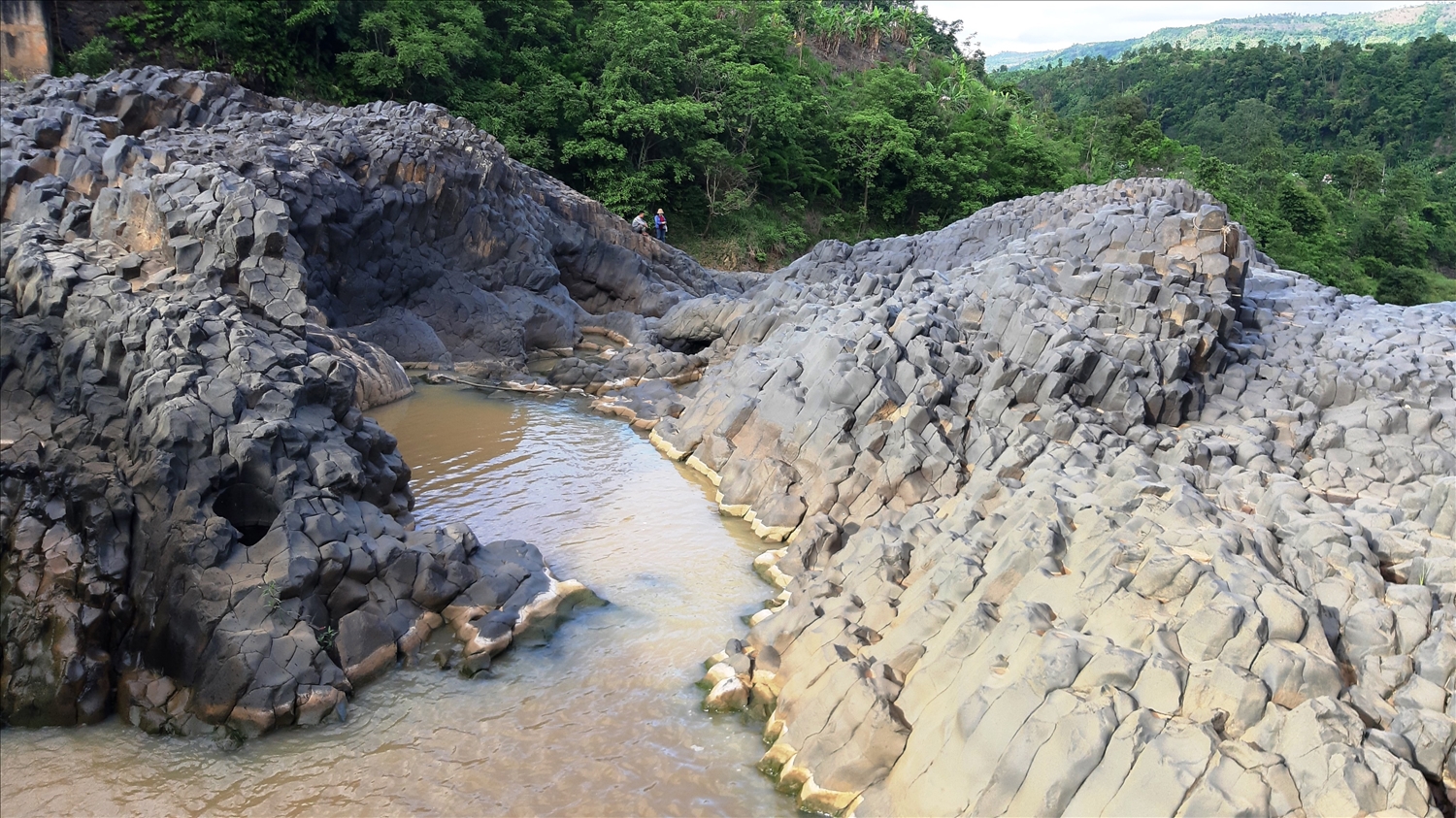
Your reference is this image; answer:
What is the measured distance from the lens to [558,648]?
403 inches

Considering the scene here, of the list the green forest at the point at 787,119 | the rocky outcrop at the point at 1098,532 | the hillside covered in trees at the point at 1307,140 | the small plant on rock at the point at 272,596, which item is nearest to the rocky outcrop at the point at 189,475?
the small plant on rock at the point at 272,596

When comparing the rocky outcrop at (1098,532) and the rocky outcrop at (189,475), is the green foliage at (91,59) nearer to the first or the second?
the rocky outcrop at (189,475)

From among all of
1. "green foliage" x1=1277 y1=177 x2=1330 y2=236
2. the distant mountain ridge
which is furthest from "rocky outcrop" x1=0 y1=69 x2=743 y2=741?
the distant mountain ridge

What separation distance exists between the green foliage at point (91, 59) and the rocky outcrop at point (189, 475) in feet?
27.9

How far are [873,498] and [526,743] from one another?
6.29m

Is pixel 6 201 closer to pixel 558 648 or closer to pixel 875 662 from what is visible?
pixel 558 648

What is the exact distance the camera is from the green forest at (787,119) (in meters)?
29.0

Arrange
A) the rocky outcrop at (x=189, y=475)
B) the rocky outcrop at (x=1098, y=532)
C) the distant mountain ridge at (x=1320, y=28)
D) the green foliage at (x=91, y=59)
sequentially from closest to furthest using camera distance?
the rocky outcrop at (x=1098, y=532) < the rocky outcrop at (x=189, y=475) < the green foliage at (x=91, y=59) < the distant mountain ridge at (x=1320, y=28)

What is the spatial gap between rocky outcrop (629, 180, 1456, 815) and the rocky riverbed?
0.14 ft

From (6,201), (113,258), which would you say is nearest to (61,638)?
(113,258)

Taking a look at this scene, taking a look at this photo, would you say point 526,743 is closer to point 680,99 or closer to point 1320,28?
point 680,99

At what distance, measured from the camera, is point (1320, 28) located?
150625mm

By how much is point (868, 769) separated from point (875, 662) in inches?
42.6

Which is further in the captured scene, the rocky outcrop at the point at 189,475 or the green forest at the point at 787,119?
the green forest at the point at 787,119
